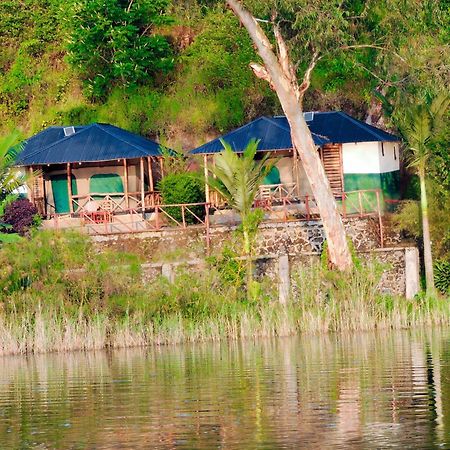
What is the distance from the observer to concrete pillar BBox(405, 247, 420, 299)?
3447cm

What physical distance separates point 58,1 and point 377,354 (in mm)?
30202

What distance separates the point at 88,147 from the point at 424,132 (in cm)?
1069

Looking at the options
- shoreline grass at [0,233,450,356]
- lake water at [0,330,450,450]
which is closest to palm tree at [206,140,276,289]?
shoreline grass at [0,233,450,356]

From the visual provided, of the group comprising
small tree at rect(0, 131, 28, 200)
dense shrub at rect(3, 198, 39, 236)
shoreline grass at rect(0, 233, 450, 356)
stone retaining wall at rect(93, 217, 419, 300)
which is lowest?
shoreline grass at rect(0, 233, 450, 356)

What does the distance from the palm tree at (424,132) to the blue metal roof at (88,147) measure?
872 cm

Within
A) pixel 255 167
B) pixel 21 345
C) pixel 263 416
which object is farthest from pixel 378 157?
pixel 263 416

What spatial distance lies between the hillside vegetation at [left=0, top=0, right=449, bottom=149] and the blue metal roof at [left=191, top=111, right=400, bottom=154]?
3023mm

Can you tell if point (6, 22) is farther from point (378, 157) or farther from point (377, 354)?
point (377, 354)

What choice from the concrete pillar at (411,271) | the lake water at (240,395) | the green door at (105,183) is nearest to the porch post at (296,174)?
the green door at (105,183)

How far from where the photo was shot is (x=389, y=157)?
41.8m

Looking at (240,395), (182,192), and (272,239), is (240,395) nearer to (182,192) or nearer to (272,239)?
(272,239)

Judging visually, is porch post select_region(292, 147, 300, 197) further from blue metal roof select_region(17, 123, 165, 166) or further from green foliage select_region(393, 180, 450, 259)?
green foliage select_region(393, 180, 450, 259)

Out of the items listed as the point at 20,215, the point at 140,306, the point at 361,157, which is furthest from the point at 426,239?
the point at 20,215

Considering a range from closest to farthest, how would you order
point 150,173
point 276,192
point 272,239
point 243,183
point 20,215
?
point 243,183, point 272,239, point 20,215, point 276,192, point 150,173
